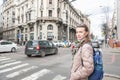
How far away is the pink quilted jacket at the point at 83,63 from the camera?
102 inches

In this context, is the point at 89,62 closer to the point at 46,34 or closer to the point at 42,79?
the point at 42,79

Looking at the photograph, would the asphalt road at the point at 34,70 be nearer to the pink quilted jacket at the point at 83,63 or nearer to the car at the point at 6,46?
the pink quilted jacket at the point at 83,63

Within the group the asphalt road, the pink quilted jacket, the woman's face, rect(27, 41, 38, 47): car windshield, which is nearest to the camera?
the pink quilted jacket

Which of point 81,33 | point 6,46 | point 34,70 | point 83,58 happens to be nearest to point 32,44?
point 6,46

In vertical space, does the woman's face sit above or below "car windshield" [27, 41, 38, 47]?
above

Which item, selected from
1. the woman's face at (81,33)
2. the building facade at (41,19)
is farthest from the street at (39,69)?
the building facade at (41,19)

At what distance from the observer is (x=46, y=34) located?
52688 millimetres

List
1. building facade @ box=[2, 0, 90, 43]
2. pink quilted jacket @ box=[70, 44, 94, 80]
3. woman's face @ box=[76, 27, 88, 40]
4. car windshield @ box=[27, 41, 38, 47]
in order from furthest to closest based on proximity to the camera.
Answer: building facade @ box=[2, 0, 90, 43], car windshield @ box=[27, 41, 38, 47], woman's face @ box=[76, 27, 88, 40], pink quilted jacket @ box=[70, 44, 94, 80]

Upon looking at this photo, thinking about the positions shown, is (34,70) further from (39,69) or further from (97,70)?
(97,70)

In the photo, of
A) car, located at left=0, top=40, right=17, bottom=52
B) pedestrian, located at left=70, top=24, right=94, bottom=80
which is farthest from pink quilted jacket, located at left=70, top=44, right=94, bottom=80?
car, located at left=0, top=40, right=17, bottom=52

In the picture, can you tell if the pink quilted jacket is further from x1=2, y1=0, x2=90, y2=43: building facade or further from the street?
x1=2, y1=0, x2=90, y2=43: building facade

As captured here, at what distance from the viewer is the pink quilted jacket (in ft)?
8.48

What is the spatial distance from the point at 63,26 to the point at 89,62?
189 feet

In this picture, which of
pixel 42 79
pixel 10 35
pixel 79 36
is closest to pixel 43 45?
pixel 42 79
